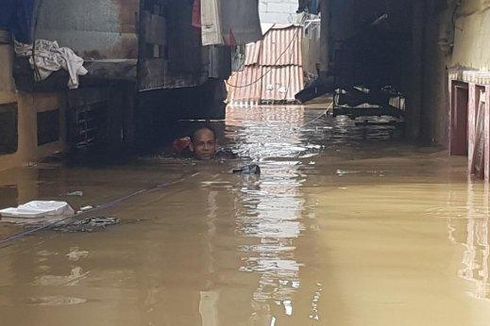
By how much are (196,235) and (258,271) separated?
1.47 metres

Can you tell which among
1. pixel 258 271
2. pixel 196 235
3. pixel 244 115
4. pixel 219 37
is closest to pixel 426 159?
pixel 219 37

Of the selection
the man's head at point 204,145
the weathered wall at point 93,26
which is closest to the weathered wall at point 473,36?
the man's head at point 204,145

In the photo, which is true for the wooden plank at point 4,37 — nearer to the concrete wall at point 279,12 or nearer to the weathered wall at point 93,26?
the weathered wall at point 93,26

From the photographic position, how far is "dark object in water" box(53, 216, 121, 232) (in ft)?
25.4

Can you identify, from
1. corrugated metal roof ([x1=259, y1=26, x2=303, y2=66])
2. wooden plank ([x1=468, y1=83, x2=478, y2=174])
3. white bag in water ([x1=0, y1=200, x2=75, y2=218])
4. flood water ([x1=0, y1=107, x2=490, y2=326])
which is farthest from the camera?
corrugated metal roof ([x1=259, y1=26, x2=303, y2=66])

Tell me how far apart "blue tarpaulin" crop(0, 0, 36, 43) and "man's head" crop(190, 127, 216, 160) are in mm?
3019

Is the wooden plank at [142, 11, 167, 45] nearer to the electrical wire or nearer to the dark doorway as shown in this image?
the electrical wire

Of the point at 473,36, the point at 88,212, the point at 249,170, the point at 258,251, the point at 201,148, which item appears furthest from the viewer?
the point at 201,148

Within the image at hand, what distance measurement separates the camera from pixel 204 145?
1380 centimetres

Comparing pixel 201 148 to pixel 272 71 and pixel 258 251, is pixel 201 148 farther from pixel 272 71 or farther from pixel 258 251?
pixel 272 71

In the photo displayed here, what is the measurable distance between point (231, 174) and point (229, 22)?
299 centimetres

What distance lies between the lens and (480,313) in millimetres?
5047

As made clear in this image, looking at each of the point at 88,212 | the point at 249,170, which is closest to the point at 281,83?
the point at 249,170

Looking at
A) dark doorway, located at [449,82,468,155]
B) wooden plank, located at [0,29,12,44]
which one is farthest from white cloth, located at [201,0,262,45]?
dark doorway, located at [449,82,468,155]
